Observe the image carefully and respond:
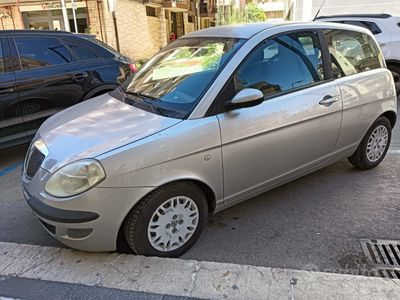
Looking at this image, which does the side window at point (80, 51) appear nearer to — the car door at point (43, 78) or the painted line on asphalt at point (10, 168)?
the car door at point (43, 78)

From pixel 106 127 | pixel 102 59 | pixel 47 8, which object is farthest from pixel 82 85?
pixel 47 8

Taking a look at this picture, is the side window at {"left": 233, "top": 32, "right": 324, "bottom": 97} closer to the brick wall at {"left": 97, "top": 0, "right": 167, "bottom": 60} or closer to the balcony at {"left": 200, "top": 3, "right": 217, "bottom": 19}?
the brick wall at {"left": 97, "top": 0, "right": 167, "bottom": 60}

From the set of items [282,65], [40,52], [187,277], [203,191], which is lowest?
[187,277]

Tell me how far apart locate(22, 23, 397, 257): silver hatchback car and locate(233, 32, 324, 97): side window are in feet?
0.03

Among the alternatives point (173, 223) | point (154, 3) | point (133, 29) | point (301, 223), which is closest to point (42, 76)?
point (173, 223)

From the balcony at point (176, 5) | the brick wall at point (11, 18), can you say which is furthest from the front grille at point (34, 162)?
the balcony at point (176, 5)

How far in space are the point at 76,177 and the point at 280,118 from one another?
165cm

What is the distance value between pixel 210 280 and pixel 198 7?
31.3 m

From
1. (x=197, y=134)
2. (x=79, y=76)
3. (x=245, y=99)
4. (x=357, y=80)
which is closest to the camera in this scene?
(x=197, y=134)

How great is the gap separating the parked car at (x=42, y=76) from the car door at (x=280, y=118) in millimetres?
2936

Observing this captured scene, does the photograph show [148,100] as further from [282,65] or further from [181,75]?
[282,65]

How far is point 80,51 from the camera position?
5.23m

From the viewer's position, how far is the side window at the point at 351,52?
3541 mm

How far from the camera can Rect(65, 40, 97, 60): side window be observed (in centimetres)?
517
